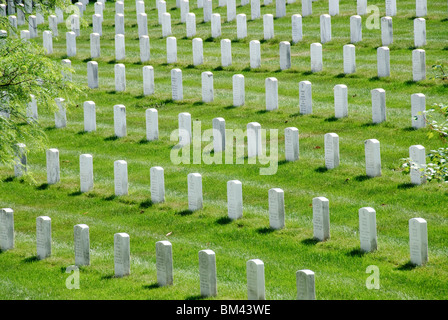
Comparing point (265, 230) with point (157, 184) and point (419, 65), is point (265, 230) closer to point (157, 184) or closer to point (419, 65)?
point (157, 184)

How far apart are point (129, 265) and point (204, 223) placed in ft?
6.43

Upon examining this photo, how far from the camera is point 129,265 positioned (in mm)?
10203

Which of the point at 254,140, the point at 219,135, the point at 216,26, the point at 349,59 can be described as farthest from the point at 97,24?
the point at 254,140

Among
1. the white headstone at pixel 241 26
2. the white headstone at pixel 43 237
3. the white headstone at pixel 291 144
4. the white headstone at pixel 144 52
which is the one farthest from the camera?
the white headstone at pixel 241 26

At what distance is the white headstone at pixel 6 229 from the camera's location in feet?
37.8

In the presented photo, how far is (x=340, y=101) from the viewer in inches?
608

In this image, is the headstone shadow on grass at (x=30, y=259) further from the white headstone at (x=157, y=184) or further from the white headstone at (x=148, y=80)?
the white headstone at (x=148, y=80)

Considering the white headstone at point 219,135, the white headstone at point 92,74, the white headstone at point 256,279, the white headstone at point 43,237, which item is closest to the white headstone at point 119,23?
the white headstone at point 92,74

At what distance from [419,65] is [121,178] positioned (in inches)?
270

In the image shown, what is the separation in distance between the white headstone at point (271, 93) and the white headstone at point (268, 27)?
16.6ft

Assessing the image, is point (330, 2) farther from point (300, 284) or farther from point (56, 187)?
point (300, 284)

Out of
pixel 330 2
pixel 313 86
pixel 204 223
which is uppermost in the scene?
pixel 330 2

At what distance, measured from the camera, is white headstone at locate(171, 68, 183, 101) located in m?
17.7
